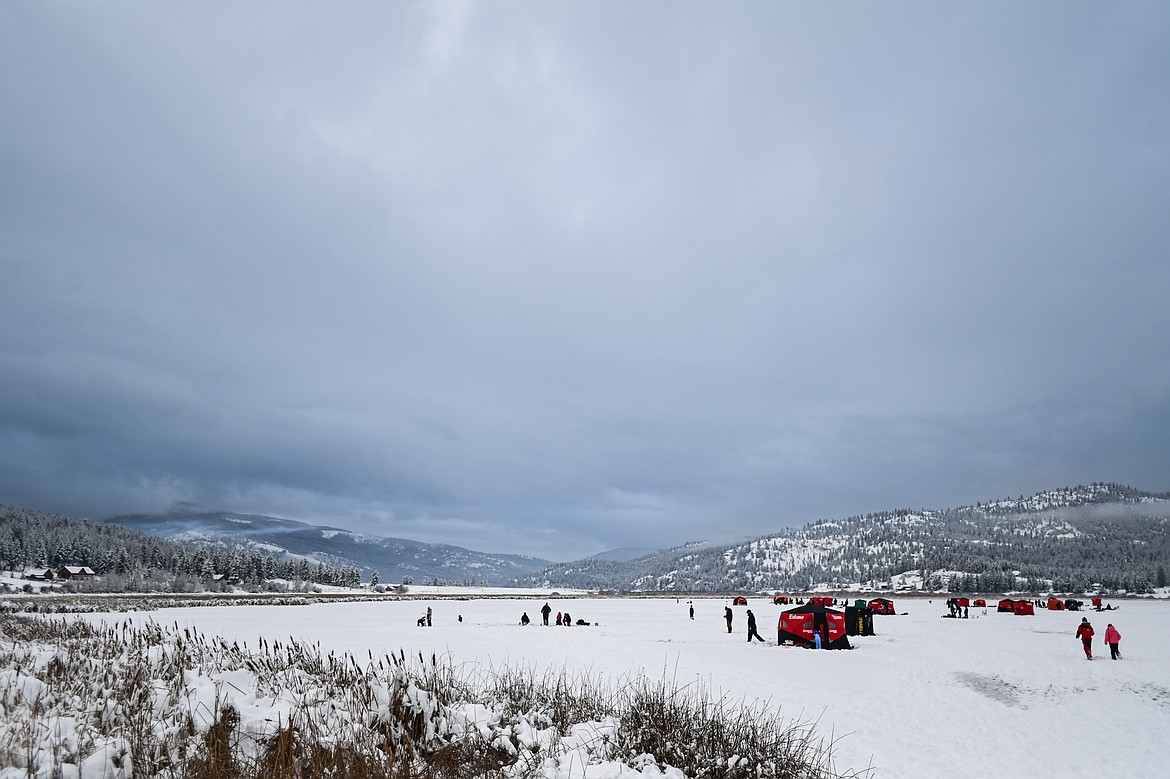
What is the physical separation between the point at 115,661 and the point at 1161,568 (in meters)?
229

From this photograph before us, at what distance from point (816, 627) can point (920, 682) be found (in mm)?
9920

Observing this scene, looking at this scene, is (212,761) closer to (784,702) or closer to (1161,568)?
(784,702)

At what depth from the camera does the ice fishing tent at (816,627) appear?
2798 centimetres

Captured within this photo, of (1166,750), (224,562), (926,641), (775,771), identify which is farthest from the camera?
(224,562)

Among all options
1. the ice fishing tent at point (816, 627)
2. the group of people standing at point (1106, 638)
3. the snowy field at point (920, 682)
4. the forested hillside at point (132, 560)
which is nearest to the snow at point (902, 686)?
the snowy field at point (920, 682)

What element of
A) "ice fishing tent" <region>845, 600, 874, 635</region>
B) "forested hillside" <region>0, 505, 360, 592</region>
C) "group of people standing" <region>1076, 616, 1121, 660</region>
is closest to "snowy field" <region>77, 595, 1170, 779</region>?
"group of people standing" <region>1076, 616, 1121, 660</region>

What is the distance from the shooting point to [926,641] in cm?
3105

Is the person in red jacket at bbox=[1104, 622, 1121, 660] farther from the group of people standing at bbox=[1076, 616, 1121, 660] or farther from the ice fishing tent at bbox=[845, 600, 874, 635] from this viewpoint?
the ice fishing tent at bbox=[845, 600, 874, 635]

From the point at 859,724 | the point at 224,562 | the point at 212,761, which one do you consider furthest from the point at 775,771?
the point at 224,562

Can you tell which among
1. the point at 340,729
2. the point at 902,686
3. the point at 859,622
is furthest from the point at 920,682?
the point at 340,729

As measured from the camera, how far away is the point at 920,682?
18.5m

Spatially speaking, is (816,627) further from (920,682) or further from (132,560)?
(132,560)

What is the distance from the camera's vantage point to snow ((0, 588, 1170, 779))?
1033 cm

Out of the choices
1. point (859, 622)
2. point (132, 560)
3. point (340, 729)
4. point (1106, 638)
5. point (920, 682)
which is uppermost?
point (340, 729)
